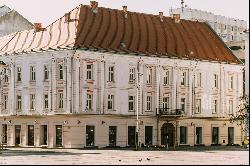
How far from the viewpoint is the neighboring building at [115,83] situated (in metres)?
68.1

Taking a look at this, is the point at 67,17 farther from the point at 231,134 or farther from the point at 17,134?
the point at 231,134

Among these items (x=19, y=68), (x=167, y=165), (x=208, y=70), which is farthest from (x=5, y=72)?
(x=167, y=165)

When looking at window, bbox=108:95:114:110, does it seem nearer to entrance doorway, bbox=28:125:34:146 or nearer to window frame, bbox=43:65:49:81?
window frame, bbox=43:65:49:81

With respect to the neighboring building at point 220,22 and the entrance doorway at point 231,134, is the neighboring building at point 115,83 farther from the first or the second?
the neighboring building at point 220,22

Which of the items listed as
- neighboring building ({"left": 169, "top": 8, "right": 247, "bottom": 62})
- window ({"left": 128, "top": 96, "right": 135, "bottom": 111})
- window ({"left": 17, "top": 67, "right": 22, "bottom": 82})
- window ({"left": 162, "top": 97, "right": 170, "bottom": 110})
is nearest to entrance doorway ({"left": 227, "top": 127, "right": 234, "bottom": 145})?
window ({"left": 162, "top": 97, "right": 170, "bottom": 110})

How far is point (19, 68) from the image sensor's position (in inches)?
2901

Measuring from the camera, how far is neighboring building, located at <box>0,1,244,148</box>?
68.1m

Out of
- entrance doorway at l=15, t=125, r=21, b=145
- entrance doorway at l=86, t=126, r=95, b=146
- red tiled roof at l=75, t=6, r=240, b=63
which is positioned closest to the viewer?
entrance doorway at l=86, t=126, r=95, b=146

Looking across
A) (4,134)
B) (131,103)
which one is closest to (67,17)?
(131,103)

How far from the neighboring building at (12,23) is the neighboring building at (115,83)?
7.76m

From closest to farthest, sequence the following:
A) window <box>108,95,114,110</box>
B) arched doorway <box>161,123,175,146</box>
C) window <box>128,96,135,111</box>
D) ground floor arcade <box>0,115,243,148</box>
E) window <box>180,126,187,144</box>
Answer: ground floor arcade <box>0,115,243,148</box> → window <box>108,95,114,110</box> → window <box>128,96,135,111</box> → arched doorway <box>161,123,175,146</box> → window <box>180,126,187,144</box>

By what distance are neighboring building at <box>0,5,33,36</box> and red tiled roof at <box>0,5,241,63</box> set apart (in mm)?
8090

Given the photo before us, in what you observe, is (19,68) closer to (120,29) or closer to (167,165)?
(120,29)

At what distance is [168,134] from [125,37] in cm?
1264
